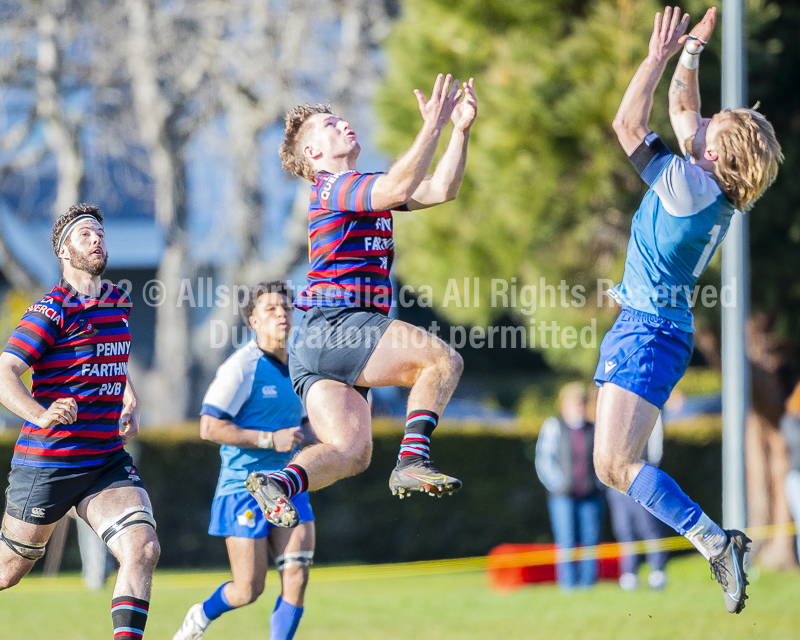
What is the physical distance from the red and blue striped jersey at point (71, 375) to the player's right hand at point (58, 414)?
24 cm

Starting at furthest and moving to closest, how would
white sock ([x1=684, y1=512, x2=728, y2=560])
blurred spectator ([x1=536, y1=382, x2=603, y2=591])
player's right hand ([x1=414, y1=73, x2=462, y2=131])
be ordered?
blurred spectator ([x1=536, y1=382, x2=603, y2=591]) → white sock ([x1=684, y1=512, x2=728, y2=560]) → player's right hand ([x1=414, y1=73, x2=462, y2=131])

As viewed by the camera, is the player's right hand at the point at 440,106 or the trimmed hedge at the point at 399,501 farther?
the trimmed hedge at the point at 399,501

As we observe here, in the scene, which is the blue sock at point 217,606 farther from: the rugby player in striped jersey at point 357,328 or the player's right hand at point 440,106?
the player's right hand at point 440,106

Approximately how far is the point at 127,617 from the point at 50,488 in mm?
790

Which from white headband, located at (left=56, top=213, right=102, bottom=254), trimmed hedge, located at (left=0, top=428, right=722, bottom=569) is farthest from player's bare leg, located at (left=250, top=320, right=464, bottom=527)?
trimmed hedge, located at (left=0, top=428, right=722, bottom=569)

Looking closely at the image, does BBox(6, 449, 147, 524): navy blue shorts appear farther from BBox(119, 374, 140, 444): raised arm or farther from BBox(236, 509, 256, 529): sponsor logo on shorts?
BBox(236, 509, 256, 529): sponsor logo on shorts

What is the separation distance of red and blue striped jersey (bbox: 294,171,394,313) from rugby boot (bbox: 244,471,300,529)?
39.1 inches

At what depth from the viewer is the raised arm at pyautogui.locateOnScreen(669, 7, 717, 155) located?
5242mm

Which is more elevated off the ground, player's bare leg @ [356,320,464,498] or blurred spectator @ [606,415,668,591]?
player's bare leg @ [356,320,464,498]

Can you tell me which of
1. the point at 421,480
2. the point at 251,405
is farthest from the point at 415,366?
the point at 251,405

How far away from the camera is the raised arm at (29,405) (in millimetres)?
4691

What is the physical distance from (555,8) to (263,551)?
6.83 meters

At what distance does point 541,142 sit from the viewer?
9836mm

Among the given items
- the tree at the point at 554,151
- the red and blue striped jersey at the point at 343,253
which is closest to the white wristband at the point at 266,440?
the red and blue striped jersey at the point at 343,253
